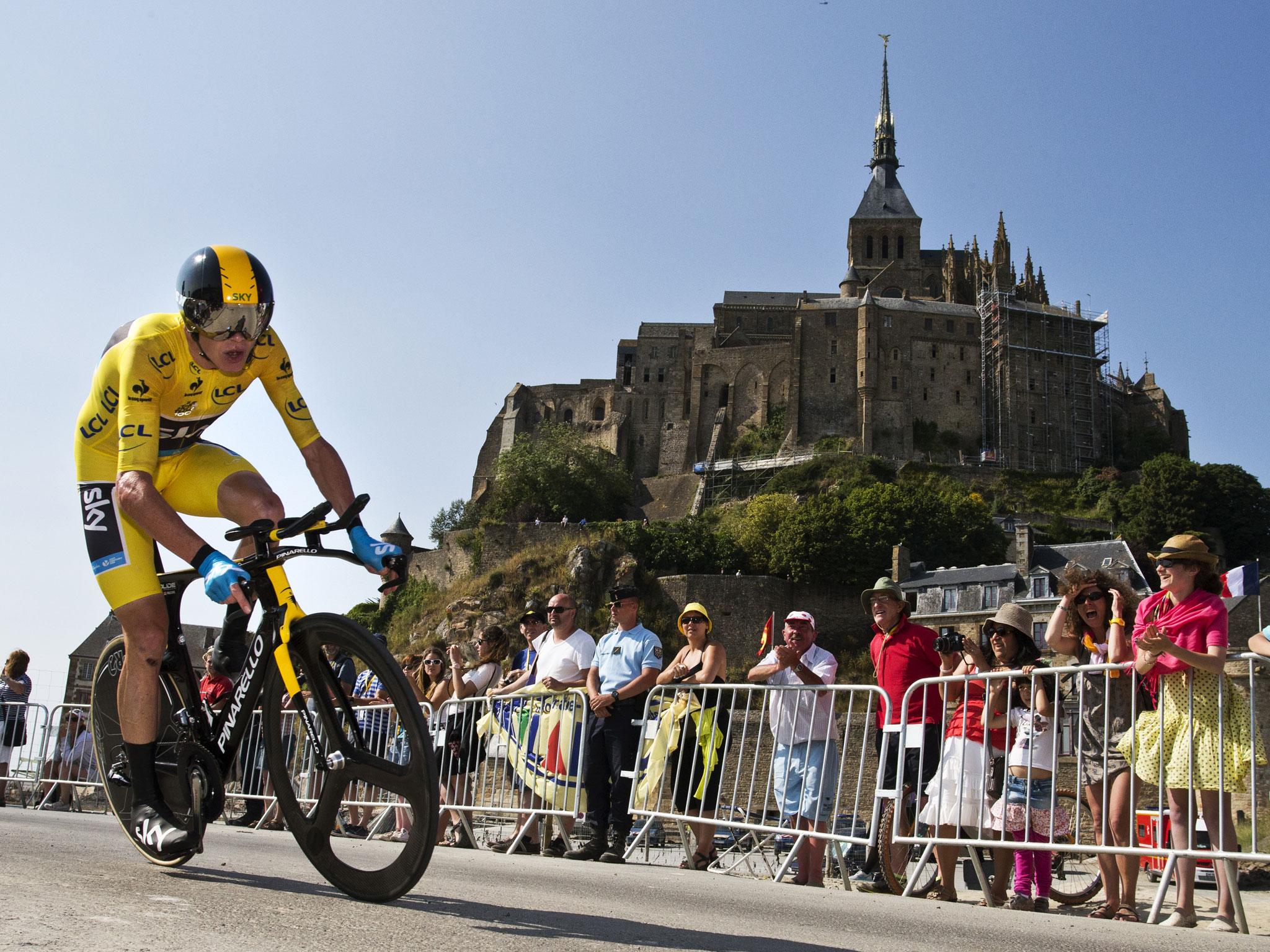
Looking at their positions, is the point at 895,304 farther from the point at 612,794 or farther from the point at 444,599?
the point at 612,794

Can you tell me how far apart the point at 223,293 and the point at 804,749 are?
4552 mm

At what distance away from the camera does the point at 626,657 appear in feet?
26.4

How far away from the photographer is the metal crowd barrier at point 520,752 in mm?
7871

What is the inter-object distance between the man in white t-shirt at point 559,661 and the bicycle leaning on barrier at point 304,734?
428 cm

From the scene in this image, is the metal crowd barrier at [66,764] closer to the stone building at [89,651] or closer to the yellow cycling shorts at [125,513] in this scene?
the yellow cycling shorts at [125,513]

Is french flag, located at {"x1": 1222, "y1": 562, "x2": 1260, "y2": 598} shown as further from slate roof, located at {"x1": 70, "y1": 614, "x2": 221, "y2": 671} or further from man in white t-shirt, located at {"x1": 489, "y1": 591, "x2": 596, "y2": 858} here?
slate roof, located at {"x1": 70, "y1": 614, "x2": 221, "y2": 671}

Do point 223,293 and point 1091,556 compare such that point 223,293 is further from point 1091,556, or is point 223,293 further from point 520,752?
point 1091,556

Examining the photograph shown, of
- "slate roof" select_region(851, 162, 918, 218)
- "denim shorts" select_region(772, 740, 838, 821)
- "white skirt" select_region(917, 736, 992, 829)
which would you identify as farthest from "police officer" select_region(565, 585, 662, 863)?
"slate roof" select_region(851, 162, 918, 218)

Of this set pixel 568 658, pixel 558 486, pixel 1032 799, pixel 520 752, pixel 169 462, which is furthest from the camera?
pixel 558 486

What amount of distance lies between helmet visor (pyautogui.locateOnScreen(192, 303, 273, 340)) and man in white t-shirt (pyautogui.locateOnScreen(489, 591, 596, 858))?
4500 millimetres

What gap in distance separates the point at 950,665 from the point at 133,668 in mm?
5717

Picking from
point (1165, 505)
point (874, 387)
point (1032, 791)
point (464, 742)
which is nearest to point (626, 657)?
point (464, 742)

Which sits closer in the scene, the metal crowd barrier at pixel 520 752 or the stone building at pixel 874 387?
the metal crowd barrier at pixel 520 752

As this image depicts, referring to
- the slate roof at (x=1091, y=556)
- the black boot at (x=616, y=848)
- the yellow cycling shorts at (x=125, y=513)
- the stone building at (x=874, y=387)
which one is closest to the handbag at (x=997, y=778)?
the black boot at (x=616, y=848)
